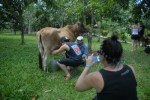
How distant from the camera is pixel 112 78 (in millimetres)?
3652

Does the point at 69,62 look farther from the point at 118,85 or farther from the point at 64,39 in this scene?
the point at 118,85

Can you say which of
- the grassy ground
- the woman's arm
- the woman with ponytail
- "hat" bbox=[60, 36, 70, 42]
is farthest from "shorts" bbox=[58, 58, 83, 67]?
the woman with ponytail

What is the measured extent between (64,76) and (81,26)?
246cm

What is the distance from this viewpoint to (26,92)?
757 cm

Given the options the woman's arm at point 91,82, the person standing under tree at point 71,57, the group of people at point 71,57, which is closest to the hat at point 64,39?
the group of people at point 71,57

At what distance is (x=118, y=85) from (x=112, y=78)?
0.11 meters

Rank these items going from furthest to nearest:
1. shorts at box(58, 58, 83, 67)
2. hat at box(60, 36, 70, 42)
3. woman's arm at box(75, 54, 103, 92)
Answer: hat at box(60, 36, 70, 42) → shorts at box(58, 58, 83, 67) → woman's arm at box(75, 54, 103, 92)

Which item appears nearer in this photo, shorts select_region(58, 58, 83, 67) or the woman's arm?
the woman's arm

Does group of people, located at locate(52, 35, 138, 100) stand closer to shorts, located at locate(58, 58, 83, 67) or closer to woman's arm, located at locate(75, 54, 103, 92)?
woman's arm, located at locate(75, 54, 103, 92)

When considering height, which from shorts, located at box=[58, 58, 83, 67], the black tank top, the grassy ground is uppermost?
the black tank top

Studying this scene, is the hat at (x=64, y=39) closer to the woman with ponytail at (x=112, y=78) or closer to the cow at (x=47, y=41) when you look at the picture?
the cow at (x=47, y=41)

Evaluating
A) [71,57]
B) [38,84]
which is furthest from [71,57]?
[38,84]

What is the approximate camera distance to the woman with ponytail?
3.65 meters

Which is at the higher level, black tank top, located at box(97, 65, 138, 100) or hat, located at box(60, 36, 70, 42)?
hat, located at box(60, 36, 70, 42)
